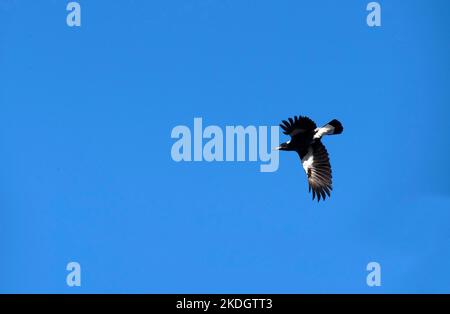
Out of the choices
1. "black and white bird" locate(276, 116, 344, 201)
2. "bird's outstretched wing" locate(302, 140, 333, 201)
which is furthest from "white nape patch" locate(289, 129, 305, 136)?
"bird's outstretched wing" locate(302, 140, 333, 201)

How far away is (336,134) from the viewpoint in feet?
37.3

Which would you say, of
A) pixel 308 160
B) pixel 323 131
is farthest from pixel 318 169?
pixel 323 131

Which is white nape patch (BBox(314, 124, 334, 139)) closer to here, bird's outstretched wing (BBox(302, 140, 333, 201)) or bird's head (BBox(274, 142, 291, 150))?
bird's outstretched wing (BBox(302, 140, 333, 201))

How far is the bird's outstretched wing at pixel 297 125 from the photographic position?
11055mm

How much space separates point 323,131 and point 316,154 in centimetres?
30

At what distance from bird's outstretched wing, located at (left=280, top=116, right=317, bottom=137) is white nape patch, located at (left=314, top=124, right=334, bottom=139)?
0.50 feet

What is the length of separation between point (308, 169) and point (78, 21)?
15.0 ft

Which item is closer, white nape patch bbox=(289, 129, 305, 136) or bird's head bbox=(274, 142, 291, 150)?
white nape patch bbox=(289, 129, 305, 136)

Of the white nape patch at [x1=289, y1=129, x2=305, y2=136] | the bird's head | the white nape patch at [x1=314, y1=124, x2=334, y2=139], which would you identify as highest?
the white nape patch at [x1=314, y1=124, x2=334, y2=139]

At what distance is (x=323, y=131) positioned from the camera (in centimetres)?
1134

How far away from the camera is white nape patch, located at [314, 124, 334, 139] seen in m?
11.3

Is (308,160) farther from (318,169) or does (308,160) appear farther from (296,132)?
(296,132)
